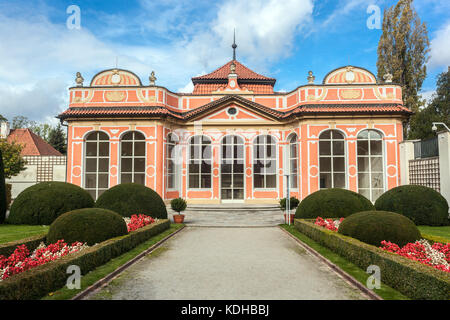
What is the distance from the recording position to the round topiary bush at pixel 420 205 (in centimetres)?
1501

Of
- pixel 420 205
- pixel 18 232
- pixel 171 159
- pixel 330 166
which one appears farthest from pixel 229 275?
pixel 330 166

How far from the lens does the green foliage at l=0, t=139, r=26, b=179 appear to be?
26.4 meters

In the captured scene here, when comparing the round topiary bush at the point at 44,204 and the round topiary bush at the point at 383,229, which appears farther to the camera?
the round topiary bush at the point at 44,204

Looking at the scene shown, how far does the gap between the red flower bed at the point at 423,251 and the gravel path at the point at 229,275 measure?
1651 millimetres

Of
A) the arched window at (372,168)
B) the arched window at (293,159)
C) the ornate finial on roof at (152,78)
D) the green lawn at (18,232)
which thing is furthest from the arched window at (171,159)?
the arched window at (372,168)

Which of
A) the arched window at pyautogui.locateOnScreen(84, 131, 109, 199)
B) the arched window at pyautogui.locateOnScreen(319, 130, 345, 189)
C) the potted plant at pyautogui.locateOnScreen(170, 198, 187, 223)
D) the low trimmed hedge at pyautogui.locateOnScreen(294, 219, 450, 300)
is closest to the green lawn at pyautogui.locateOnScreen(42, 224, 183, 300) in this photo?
the potted plant at pyautogui.locateOnScreen(170, 198, 187, 223)

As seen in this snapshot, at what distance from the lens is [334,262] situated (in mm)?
8594

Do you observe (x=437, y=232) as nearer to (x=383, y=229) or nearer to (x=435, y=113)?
(x=383, y=229)

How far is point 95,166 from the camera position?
84.4 feet

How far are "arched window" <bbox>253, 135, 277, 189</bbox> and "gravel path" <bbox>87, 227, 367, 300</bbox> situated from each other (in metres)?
13.7

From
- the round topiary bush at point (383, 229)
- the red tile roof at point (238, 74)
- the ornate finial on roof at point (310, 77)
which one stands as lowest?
the round topiary bush at point (383, 229)

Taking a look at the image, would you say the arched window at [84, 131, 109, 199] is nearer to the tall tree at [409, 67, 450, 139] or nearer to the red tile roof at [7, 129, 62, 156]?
the red tile roof at [7, 129, 62, 156]

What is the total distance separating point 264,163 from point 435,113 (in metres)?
27.1

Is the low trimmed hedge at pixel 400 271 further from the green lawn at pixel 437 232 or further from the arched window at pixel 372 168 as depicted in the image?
the arched window at pixel 372 168
